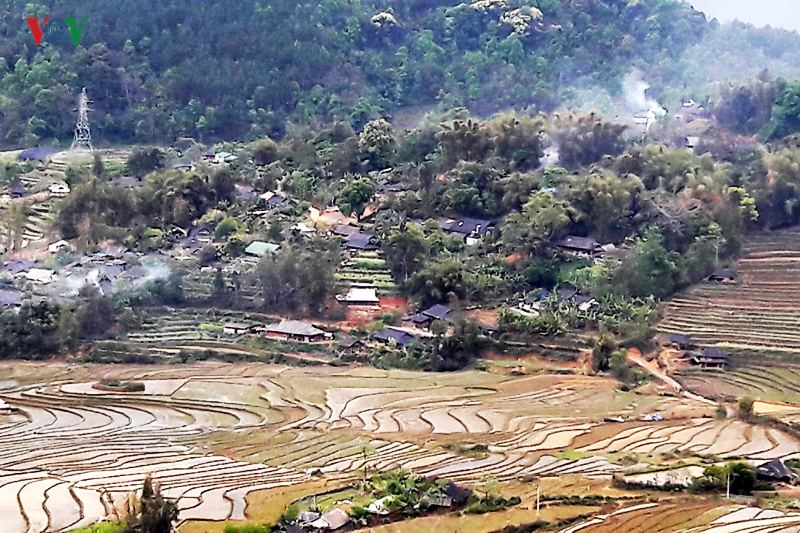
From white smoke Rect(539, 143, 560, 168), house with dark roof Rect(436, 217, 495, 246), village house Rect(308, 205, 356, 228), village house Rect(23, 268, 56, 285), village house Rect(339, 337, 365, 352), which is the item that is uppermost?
white smoke Rect(539, 143, 560, 168)

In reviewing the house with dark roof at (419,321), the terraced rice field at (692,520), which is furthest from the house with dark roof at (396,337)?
the terraced rice field at (692,520)

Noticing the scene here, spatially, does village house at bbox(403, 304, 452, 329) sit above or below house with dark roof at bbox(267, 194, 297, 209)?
below

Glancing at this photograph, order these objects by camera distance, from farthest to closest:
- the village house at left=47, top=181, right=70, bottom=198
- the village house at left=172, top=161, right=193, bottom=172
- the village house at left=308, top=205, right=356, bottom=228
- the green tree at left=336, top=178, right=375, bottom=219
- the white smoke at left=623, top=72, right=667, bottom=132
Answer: the white smoke at left=623, top=72, right=667, bottom=132
the village house at left=172, top=161, right=193, bottom=172
the village house at left=47, top=181, right=70, bottom=198
the village house at left=308, top=205, right=356, bottom=228
the green tree at left=336, top=178, right=375, bottom=219

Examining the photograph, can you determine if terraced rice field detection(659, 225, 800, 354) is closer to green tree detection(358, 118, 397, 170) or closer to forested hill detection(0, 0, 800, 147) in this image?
green tree detection(358, 118, 397, 170)

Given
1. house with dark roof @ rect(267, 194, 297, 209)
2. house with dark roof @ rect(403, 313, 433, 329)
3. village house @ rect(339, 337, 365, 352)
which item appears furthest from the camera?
house with dark roof @ rect(267, 194, 297, 209)

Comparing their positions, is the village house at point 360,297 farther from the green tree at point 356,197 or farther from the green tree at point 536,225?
the green tree at point 356,197

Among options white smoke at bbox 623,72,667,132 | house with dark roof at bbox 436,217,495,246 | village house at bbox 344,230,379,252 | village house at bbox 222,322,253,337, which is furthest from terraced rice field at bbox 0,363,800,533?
white smoke at bbox 623,72,667,132

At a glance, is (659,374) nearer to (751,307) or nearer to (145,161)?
(751,307)
